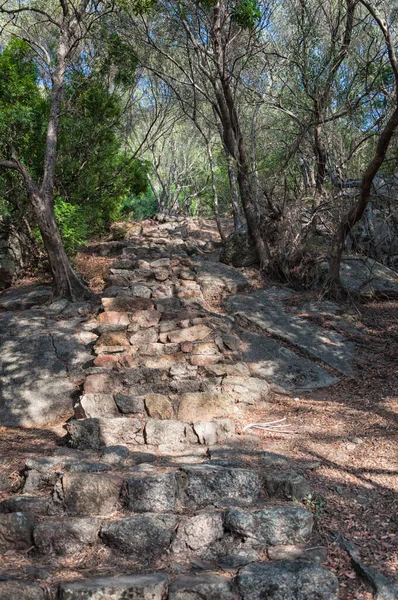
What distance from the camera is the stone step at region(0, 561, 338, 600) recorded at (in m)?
2.85

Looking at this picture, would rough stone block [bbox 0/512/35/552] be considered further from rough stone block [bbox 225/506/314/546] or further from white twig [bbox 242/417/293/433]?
white twig [bbox 242/417/293/433]

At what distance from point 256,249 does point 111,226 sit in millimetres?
6471

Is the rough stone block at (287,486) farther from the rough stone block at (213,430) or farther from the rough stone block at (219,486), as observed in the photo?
the rough stone block at (213,430)

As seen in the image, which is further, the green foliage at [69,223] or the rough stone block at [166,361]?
the green foliage at [69,223]

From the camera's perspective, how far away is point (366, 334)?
8.71 m

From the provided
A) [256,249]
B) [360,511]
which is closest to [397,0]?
[256,249]

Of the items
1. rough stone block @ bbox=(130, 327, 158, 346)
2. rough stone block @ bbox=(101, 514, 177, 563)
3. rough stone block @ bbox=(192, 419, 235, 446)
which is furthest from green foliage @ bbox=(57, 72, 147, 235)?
rough stone block @ bbox=(101, 514, 177, 563)

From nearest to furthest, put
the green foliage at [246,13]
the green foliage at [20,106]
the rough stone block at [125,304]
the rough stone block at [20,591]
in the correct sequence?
1. the rough stone block at [20,591]
2. the rough stone block at [125,304]
3. the green foliage at [246,13]
4. the green foliage at [20,106]

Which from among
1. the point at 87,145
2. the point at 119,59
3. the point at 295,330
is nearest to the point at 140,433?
the point at 295,330

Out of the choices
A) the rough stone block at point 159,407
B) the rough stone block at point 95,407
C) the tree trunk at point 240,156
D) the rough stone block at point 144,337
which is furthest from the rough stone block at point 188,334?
the tree trunk at point 240,156

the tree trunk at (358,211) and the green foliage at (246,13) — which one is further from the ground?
the green foliage at (246,13)

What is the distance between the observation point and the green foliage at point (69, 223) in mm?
10516

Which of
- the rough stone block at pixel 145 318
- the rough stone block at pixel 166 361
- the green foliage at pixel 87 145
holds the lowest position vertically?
the rough stone block at pixel 166 361

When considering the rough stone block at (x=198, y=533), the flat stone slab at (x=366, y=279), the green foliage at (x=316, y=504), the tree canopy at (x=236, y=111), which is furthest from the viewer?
the flat stone slab at (x=366, y=279)
